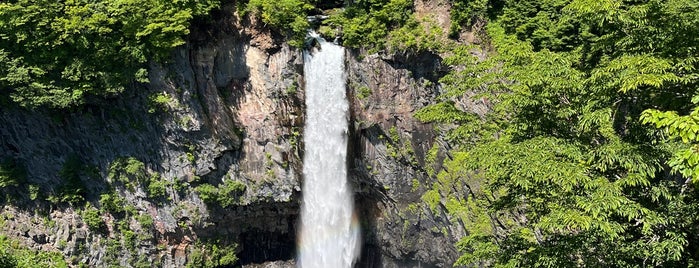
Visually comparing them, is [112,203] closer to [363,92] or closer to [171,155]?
[171,155]

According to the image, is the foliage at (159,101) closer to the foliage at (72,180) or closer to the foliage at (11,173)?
the foliage at (72,180)

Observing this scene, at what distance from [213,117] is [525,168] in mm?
15024

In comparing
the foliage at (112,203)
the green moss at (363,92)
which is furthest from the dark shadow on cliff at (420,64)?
the foliage at (112,203)

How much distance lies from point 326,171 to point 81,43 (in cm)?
1081

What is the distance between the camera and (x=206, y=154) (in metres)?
19.6

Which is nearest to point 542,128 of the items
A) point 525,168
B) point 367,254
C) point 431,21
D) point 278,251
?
Answer: point 525,168

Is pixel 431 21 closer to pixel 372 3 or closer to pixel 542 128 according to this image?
pixel 372 3

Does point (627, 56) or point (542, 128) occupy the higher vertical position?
point (627, 56)

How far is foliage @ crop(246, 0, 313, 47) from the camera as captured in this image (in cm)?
1880

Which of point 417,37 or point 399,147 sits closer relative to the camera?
point 417,37

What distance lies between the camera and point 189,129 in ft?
62.1

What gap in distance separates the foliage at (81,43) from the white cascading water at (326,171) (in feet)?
17.0

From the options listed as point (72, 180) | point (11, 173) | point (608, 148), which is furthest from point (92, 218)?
point (608, 148)

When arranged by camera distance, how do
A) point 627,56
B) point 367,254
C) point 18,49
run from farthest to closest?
point 367,254
point 18,49
point 627,56
